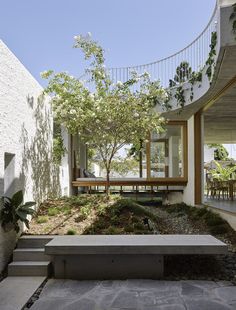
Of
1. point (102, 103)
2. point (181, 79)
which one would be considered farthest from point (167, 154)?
point (102, 103)

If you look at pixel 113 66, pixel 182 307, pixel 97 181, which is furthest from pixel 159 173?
pixel 182 307

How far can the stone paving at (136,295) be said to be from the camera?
3807 millimetres

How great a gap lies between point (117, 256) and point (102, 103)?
4091 millimetres

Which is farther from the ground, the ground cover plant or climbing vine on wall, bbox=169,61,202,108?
climbing vine on wall, bbox=169,61,202,108

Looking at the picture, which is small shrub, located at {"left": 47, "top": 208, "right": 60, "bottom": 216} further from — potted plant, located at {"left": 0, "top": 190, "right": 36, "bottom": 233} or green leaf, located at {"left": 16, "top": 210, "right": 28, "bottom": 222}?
green leaf, located at {"left": 16, "top": 210, "right": 28, "bottom": 222}

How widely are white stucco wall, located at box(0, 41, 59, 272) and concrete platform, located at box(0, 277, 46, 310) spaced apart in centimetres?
47

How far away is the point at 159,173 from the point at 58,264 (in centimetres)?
751

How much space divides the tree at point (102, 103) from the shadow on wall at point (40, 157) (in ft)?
1.63

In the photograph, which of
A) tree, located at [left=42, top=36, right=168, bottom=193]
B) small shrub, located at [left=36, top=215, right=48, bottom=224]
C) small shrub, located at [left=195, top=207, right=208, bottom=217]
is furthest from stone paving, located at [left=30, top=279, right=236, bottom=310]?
tree, located at [left=42, top=36, right=168, bottom=193]

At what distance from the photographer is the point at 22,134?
624 cm

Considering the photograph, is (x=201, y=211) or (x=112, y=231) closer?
(x=112, y=231)

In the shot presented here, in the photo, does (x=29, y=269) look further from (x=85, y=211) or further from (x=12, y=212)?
(x=85, y=211)

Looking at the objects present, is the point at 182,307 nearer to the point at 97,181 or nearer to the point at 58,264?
the point at 58,264

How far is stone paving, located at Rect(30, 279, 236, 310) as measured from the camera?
3.81 meters
